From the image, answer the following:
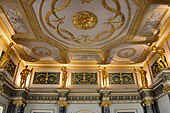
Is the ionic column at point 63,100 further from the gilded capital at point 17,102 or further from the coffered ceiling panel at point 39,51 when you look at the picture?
the coffered ceiling panel at point 39,51

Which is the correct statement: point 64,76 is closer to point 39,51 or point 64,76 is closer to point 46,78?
point 46,78

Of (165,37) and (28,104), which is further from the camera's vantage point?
(28,104)

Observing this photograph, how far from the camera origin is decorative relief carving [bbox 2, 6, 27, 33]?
5.88m

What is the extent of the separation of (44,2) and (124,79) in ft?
21.3

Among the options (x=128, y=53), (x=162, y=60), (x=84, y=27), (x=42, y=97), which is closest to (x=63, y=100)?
(x=42, y=97)

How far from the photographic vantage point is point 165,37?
7191mm

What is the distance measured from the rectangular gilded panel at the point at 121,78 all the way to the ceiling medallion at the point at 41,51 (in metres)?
4.06

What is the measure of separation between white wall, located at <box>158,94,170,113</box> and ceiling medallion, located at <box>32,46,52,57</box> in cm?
628

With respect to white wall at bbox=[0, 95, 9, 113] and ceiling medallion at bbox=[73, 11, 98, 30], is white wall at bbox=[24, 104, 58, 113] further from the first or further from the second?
ceiling medallion at bbox=[73, 11, 98, 30]

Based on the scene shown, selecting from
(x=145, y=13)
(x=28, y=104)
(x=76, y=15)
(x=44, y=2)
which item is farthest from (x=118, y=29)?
(x=28, y=104)

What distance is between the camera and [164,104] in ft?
24.0

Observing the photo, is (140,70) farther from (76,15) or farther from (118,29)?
(76,15)

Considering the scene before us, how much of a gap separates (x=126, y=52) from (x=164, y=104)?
323cm

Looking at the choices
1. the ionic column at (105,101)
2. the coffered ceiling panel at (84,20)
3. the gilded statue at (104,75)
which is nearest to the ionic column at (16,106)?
the coffered ceiling panel at (84,20)
